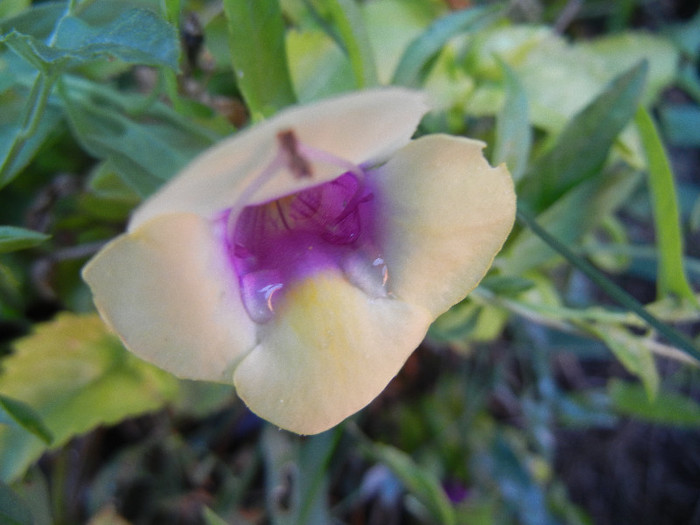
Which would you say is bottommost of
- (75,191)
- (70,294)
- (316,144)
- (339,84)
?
(70,294)

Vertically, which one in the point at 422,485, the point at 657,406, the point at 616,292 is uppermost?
the point at 616,292

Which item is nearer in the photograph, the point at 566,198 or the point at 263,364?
the point at 263,364

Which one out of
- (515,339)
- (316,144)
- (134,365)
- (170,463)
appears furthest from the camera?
(515,339)

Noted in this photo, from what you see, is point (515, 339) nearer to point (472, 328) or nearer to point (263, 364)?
point (472, 328)

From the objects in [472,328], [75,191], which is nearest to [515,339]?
[472,328]

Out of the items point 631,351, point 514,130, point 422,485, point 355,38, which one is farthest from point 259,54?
point 422,485

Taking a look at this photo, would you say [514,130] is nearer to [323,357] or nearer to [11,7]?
[323,357]

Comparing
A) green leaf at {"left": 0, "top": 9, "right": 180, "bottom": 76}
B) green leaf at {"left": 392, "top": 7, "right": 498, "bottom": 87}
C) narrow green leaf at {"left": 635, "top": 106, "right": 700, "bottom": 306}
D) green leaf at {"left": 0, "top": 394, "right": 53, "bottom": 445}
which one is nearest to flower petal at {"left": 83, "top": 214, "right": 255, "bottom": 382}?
green leaf at {"left": 0, "top": 9, "right": 180, "bottom": 76}

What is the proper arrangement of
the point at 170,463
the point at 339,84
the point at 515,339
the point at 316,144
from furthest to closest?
the point at 515,339
the point at 170,463
the point at 339,84
the point at 316,144
